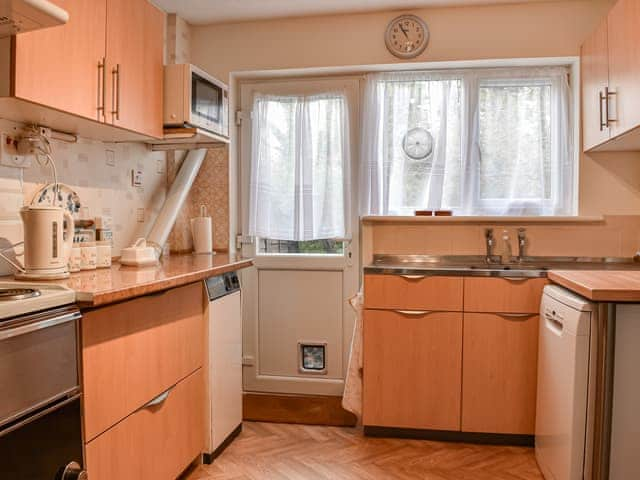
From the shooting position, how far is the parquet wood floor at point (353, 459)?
228 cm

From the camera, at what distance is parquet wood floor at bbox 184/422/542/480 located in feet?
7.48

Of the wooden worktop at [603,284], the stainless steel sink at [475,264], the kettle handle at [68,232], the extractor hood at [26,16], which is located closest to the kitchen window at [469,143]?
the stainless steel sink at [475,264]

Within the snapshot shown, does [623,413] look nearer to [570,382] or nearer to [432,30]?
[570,382]

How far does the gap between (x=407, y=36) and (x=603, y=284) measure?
1.85m

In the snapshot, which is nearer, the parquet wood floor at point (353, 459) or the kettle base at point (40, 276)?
the kettle base at point (40, 276)

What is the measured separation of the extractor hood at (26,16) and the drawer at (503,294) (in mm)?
2001

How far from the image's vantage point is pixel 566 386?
1.97m

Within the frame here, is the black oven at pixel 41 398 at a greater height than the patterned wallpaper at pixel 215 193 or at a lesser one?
lesser

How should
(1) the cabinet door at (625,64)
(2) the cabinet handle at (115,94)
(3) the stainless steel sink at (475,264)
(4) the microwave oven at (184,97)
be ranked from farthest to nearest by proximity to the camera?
(3) the stainless steel sink at (475,264) < (4) the microwave oven at (184,97) < (1) the cabinet door at (625,64) < (2) the cabinet handle at (115,94)

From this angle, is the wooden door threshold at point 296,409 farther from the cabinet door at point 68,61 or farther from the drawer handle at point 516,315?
the cabinet door at point 68,61

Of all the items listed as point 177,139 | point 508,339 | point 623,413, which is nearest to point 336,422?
point 508,339

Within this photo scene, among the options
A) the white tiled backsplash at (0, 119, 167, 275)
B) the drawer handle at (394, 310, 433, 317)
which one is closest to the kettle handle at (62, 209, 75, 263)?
the white tiled backsplash at (0, 119, 167, 275)

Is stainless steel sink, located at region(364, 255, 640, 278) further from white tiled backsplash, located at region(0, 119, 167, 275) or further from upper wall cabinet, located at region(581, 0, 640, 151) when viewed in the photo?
white tiled backsplash, located at region(0, 119, 167, 275)

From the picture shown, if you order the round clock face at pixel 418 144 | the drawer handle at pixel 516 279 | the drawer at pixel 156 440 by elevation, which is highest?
the round clock face at pixel 418 144
